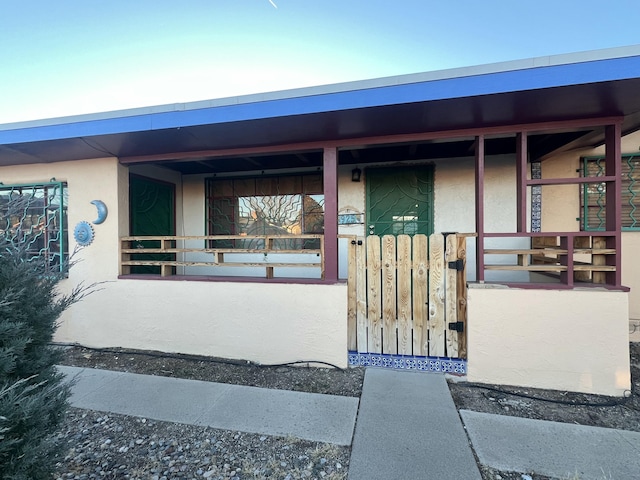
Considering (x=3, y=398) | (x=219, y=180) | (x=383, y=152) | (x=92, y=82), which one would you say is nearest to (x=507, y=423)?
(x=3, y=398)

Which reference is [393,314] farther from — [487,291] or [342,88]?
[342,88]

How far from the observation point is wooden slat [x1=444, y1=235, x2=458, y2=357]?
3.14m

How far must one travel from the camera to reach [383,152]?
A: 433 centimetres

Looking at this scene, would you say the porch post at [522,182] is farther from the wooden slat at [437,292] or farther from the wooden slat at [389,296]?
the wooden slat at [389,296]

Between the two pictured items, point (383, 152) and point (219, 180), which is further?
point (219, 180)

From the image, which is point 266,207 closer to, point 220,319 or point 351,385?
point 220,319

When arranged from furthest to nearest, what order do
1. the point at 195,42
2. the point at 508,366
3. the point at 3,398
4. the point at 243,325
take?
1. the point at 195,42
2. the point at 243,325
3. the point at 508,366
4. the point at 3,398

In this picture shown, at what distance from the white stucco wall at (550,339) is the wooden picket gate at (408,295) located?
7.9 inches

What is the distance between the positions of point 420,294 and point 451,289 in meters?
0.32

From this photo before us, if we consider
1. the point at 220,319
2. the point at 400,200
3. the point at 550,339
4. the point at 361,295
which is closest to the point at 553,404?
the point at 550,339

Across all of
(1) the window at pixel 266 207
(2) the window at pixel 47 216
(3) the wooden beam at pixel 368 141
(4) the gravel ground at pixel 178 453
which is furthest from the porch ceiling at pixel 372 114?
(4) the gravel ground at pixel 178 453

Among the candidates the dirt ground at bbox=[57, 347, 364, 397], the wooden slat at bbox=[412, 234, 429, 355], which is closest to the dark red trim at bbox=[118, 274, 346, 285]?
the wooden slat at bbox=[412, 234, 429, 355]

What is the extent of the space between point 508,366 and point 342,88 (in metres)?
3.19

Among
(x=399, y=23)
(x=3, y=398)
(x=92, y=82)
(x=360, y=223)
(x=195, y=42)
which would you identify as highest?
(x=399, y=23)
